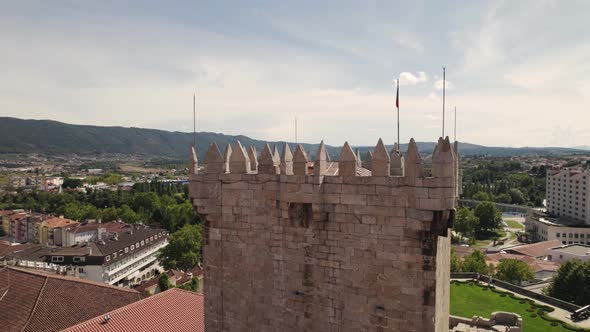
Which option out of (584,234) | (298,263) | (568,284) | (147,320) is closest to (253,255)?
(298,263)

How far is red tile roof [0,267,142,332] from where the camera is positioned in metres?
21.7

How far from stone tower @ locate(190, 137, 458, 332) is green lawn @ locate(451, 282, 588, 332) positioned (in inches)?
1224

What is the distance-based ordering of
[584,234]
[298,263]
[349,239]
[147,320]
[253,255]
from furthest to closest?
1. [584,234]
2. [147,320]
3. [253,255]
4. [298,263]
5. [349,239]

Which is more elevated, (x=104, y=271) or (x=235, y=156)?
(x=235, y=156)

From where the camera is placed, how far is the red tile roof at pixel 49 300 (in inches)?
856

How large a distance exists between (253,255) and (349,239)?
2723 mm

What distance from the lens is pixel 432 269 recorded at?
8125 mm

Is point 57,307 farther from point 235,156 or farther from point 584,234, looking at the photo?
point 584,234

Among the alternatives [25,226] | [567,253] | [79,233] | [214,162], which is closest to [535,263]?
[567,253]

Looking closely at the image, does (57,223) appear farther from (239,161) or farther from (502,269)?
(239,161)

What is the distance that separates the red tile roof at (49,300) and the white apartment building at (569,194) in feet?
383

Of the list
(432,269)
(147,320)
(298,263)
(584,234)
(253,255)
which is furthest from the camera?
(584,234)

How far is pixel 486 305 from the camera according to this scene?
39312 millimetres

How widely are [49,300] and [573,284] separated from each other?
51.9 m
